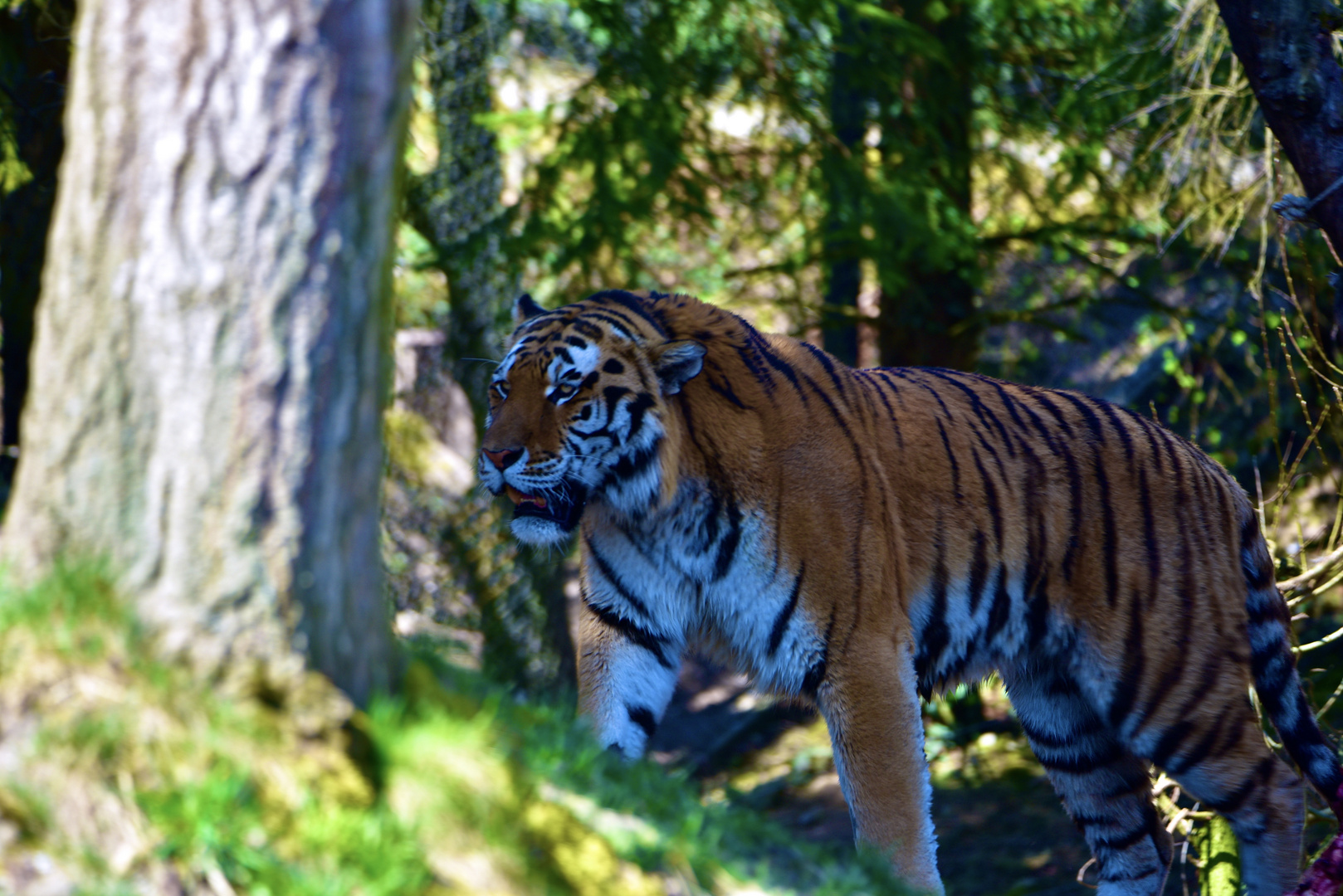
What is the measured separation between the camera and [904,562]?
3723 mm

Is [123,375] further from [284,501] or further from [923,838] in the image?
[923,838]

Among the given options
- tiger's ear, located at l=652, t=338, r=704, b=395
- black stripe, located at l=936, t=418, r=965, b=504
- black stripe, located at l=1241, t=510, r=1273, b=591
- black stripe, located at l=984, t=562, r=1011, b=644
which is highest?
tiger's ear, located at l=652, t=338, r=704, b=395

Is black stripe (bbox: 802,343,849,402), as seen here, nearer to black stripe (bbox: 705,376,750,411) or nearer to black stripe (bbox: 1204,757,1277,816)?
black stripe (bbox: 705,376,750,411)

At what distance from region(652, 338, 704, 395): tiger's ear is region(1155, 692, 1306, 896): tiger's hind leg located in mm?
2062

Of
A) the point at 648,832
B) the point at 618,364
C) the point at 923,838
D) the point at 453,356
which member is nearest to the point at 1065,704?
the point at 923,838

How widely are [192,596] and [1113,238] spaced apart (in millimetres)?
6029

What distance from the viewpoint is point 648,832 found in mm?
2352

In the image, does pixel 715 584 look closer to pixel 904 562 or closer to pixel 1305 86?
pixel 904 562

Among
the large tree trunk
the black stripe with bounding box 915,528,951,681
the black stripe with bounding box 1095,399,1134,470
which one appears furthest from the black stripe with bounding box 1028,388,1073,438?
the large tree trunk

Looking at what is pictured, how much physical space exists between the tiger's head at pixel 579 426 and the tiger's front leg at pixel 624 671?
345mm

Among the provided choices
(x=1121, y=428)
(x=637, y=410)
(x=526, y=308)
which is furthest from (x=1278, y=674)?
(x=526, y=308)

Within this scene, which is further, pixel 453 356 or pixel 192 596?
pixel 453 356

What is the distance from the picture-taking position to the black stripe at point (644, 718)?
3.71m

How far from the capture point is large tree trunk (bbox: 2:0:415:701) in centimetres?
194
